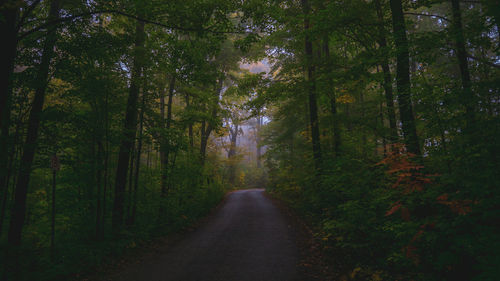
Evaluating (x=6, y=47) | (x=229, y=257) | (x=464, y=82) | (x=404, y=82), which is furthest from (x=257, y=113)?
(x=6, y=47)

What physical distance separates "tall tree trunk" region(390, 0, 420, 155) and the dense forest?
0.04 metres

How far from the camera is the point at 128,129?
8719mm

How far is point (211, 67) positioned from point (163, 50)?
1886 mm

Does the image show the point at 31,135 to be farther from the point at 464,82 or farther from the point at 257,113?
the point at 464,82

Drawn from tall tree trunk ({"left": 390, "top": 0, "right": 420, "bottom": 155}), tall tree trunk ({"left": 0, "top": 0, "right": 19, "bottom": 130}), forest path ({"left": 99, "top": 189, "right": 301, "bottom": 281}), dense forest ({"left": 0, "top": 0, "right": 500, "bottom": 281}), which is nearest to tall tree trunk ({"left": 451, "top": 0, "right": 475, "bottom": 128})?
dense forest ({"left": 0, "top": 0, "right": 500, "bottom": 281})

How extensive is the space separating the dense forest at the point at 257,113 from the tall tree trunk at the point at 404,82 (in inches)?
1.6

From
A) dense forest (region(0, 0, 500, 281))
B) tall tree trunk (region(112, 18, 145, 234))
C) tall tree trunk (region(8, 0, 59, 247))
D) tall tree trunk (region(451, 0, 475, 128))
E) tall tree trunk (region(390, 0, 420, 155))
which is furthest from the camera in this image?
tall tree trunk (region(112, 18, 145, 234))

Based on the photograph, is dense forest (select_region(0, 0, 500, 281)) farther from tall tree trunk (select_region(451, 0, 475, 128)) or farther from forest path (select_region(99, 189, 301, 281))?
forest path (select_region(99, 189, 301, 281))

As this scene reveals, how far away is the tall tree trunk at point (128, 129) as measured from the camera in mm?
8891

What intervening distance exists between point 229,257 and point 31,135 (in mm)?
6229

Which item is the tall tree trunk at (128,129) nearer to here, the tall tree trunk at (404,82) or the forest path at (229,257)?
the forest path at (229,257)

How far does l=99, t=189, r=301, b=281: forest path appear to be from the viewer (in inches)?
234

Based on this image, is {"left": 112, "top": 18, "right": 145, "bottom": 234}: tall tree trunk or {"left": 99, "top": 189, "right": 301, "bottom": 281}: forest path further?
{"left": 112, "top": 18, "right": 145, "bottom": 234}: tall tree trunk

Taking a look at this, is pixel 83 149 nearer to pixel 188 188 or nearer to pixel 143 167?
pixel 143 167
